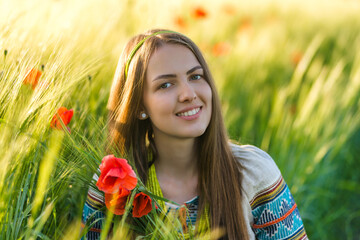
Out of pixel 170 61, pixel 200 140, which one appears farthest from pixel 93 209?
pixel 170 61

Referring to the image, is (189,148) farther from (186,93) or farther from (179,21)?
(179,21)

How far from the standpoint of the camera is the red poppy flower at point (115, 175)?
48.8 inches

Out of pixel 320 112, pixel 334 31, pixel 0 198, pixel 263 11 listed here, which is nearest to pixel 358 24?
pixel 334 31

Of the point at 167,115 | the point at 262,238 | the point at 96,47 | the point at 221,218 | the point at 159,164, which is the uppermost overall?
the point at 96,47

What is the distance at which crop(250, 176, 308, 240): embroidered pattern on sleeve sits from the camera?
1.66 m

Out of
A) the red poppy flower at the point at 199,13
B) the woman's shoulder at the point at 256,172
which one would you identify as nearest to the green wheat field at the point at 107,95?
the red poppy flower at the point at 199,13

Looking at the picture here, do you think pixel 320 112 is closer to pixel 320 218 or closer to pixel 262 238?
pixel 320 218

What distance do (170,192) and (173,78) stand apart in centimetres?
40

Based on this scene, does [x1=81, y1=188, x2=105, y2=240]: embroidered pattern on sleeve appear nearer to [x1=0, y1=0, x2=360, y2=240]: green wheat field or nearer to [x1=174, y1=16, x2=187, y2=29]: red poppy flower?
[x1=0, y1=0, x2=360, y2=240]: green wheat field

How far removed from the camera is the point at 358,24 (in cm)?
489

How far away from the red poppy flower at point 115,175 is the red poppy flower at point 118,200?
45mm

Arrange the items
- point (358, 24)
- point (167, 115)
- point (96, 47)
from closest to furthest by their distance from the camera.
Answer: point (167, 115) → point (96, 47) → point (358, 24)

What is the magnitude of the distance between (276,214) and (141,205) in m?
0.53

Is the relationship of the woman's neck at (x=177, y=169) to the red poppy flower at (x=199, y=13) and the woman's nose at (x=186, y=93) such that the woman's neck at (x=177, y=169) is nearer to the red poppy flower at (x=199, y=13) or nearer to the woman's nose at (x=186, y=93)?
the woman's nose at (x=186, y=93)
